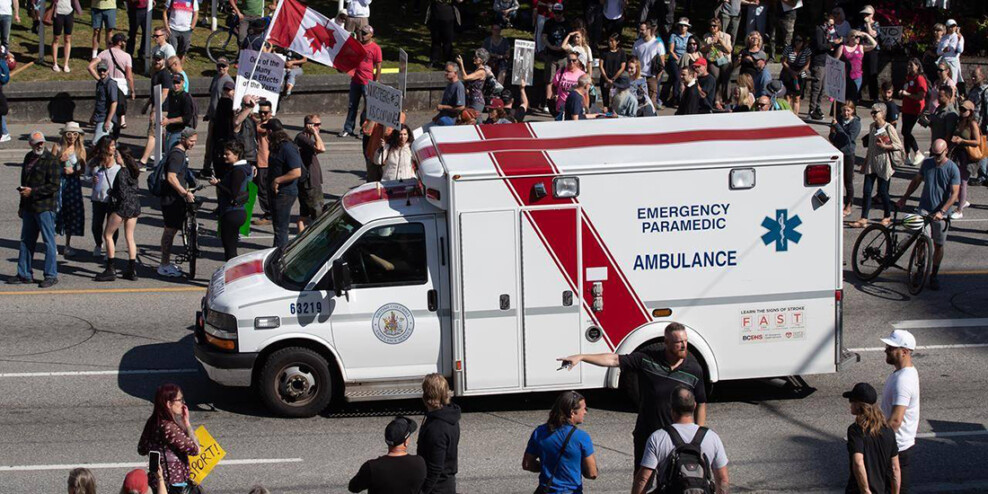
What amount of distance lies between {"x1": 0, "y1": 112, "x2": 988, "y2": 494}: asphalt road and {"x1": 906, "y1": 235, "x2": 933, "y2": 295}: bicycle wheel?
0.16 metres

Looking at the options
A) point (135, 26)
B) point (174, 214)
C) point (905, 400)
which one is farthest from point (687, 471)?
point (135, 26)

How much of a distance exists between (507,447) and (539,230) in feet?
6.27

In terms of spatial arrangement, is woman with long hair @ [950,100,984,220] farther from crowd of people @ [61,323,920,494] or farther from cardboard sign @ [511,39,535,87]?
crowd of people @ [61,323,920,494]

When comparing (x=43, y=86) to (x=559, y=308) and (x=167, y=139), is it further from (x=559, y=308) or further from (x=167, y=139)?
(x=559, y=308)

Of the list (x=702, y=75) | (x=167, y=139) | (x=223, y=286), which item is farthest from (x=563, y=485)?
(x=702, y=75)

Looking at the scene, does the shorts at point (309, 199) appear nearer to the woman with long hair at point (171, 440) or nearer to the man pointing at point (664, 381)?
the woman with long hair at point (171, 440)

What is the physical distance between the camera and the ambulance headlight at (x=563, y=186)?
11242 mm

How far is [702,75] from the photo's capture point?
23.5m

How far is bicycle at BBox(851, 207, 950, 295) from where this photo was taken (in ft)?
50.8

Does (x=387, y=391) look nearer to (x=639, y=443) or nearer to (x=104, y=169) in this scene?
(x=639, y=443)

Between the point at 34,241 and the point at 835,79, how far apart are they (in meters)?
12.8

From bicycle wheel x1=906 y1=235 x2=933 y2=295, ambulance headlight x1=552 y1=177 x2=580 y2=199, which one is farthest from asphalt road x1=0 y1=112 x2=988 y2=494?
ambulance headlight x1=552 y1=177 x2=580 y2=199

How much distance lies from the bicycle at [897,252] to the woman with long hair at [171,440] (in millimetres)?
9737

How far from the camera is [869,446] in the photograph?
28.1 ft
